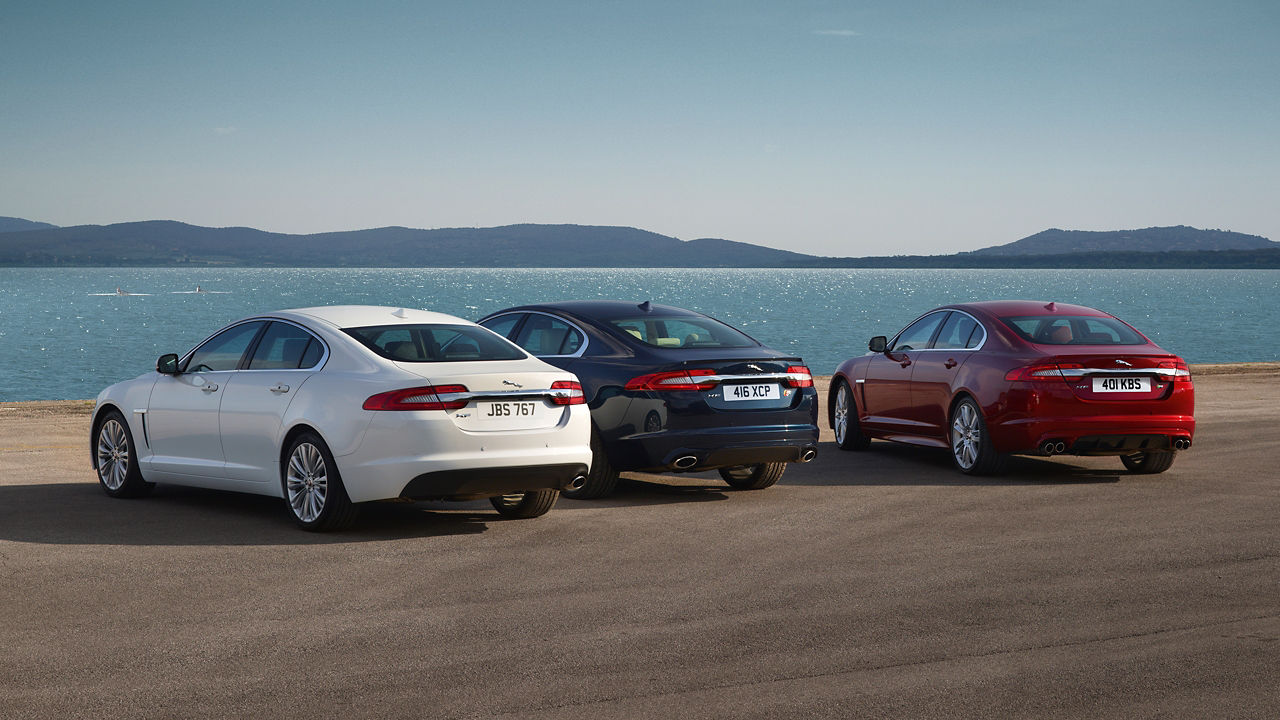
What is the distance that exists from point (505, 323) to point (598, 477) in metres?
2.00

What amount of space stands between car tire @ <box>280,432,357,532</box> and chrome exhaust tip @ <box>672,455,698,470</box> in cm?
249

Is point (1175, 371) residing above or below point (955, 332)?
below

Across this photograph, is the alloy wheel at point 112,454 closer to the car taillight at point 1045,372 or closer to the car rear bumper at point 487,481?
the car rear bumper at point 487,481

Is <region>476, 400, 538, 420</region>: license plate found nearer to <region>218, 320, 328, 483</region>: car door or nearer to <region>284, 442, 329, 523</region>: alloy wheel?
<region>284, 442, 329, 523</region>: alloy wheel

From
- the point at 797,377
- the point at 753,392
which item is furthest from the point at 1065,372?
the point at 753,392

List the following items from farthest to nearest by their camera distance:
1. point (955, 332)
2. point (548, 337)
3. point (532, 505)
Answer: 1. point (955, 332)
2. point (548, 337)
3. point (532, 505)

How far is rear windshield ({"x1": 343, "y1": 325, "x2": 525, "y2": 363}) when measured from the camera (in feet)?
30.9

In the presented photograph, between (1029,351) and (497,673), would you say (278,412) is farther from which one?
(1029,351)

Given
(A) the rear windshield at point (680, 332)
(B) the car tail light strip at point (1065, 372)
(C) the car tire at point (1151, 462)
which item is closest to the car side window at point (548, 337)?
(A) the rear windshield at point (680, 332)

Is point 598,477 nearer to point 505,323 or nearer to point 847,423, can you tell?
point 505,323

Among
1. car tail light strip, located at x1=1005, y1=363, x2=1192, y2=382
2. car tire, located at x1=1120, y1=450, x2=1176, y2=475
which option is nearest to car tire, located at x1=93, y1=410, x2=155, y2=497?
car tail light strip, located at x1=1005, y1=363, x2=1192, y2=382

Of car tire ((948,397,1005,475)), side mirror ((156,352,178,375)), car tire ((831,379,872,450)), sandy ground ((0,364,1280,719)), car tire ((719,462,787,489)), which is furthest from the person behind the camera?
car tire ((831,379,872,450))

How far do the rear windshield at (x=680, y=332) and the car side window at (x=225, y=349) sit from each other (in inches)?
110

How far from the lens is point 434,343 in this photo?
9641 millimetres
